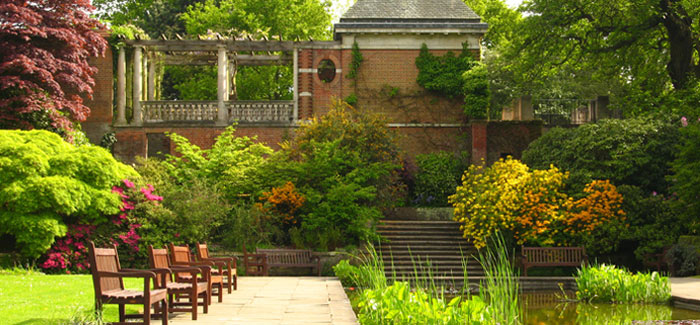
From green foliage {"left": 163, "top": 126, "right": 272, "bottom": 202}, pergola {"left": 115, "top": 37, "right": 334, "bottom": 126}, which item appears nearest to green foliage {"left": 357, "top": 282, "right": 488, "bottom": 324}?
green foliage {"left": 163, "top": 126, "right": 272, "bottom": 202}

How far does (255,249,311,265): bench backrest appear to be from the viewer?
60.0 feet

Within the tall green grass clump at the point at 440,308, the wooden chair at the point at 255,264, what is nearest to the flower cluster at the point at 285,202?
the wooden chair at the point at 255,264

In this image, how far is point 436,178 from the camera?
2581cm

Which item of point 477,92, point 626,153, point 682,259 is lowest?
point 682,259

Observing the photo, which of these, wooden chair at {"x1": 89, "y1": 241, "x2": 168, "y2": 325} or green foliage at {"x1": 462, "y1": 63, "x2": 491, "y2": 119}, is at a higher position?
green foliage at {"x1": 462, "y1": 63, "x2": 491, "y2": 119}

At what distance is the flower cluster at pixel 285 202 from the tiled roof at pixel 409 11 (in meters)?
9.60

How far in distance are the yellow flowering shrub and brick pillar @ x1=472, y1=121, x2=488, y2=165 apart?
6.81 m

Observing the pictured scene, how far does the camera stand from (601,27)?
955 inches

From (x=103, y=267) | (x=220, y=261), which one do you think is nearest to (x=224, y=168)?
(x=220, y=261)

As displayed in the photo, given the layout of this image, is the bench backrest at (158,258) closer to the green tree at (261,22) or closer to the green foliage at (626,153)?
the green foliage at (626,153)

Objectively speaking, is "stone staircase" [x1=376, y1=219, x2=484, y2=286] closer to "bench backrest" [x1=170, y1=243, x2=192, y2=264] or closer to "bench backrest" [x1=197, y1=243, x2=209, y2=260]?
"bench backrest" [x1=197, y1=243, x2=209, y2=260]

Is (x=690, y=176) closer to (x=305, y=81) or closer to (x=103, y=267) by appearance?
(x=103, y=267)

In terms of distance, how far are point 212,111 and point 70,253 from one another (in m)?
11.5

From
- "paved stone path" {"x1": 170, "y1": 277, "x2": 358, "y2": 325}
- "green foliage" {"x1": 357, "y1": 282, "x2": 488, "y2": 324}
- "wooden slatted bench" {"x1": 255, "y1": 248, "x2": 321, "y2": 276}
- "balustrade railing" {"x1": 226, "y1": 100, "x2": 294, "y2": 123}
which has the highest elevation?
"balustrade railing" {"x1": 226, "y1": 100, "x2": 294, "y2": 123}
